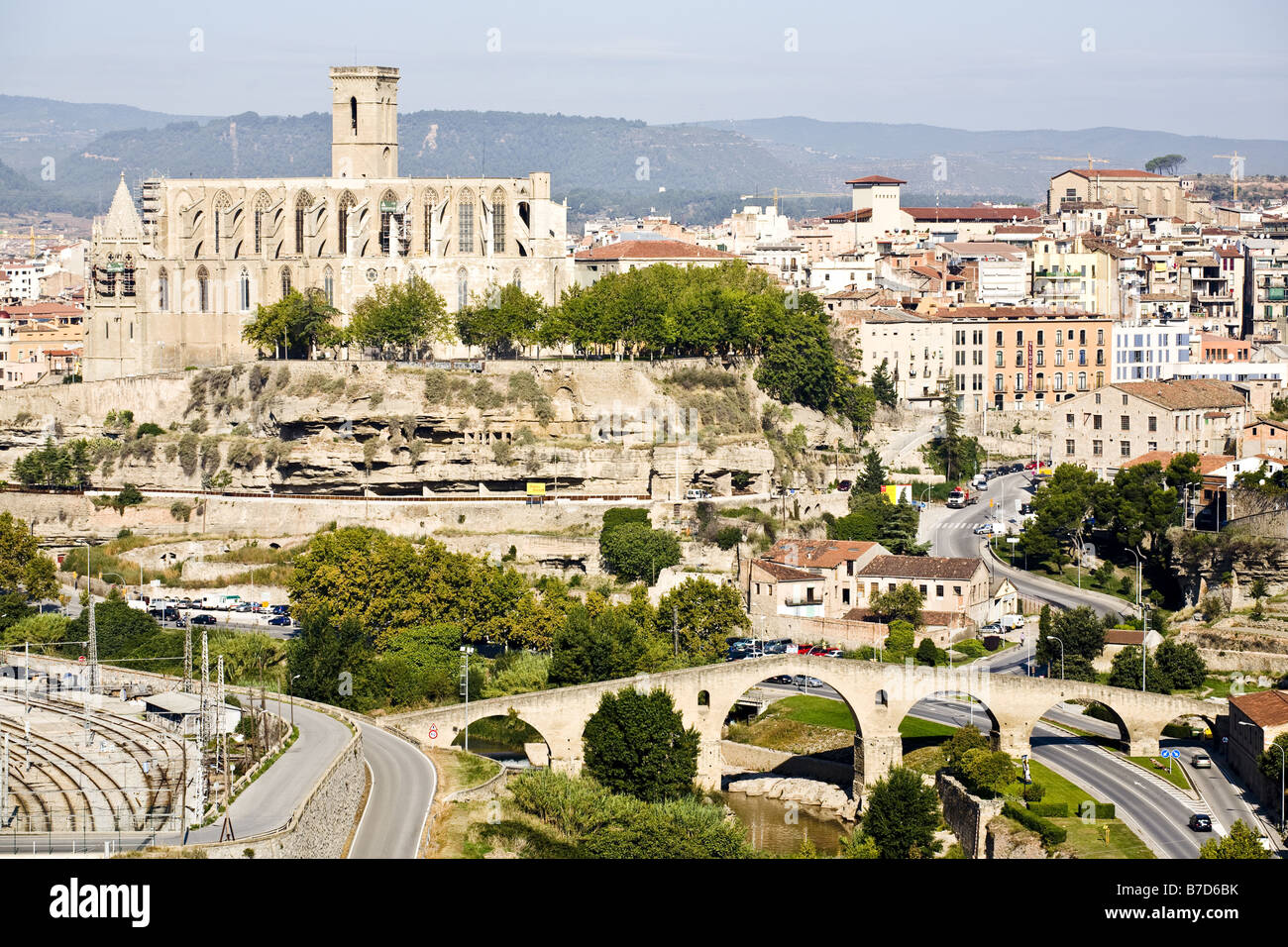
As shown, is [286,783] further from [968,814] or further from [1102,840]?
[1102,840]

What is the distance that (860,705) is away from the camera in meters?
40.8

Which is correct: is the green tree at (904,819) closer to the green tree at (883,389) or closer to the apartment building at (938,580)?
the apartment building at (938,580)

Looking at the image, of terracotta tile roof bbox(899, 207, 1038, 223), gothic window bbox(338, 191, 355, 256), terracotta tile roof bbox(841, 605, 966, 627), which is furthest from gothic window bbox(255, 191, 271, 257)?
terracotta tile roof bbox(899, 207, 1038, 223)

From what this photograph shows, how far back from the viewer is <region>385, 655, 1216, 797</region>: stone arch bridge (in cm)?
3969

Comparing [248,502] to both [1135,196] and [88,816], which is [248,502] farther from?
[1135,196]

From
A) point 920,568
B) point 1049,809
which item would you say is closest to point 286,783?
point 1049,809

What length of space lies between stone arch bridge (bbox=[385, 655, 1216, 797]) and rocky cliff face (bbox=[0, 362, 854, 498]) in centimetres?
1696

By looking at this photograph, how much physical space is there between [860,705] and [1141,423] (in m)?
25.4

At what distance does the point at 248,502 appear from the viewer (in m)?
57.2

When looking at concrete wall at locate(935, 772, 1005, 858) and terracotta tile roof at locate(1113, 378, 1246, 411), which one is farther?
terracotta tile roof at locate(1113, 378, 1246, 411)

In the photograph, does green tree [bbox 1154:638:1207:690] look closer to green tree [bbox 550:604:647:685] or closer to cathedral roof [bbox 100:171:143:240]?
green tree [bbox 550:604:647:685]

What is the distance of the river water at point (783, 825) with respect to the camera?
36469 millimetres

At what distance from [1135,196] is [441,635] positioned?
265ft
